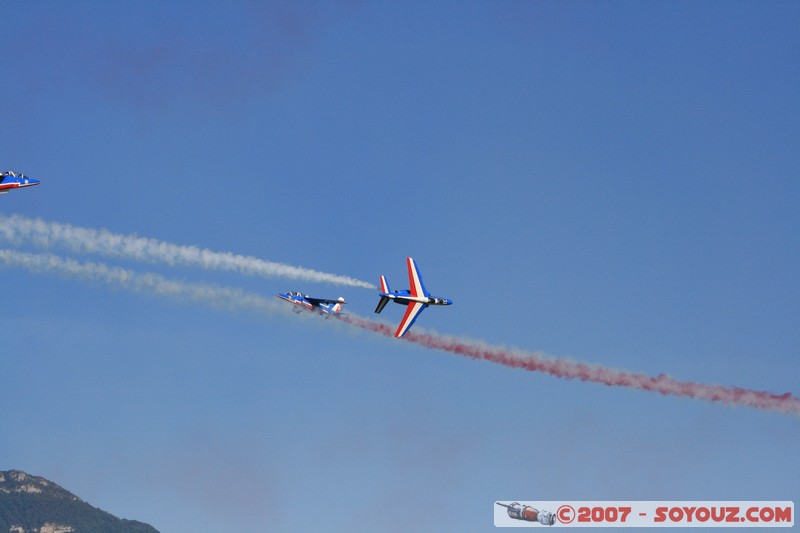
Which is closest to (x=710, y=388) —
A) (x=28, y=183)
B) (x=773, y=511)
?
(x=773, y=511)

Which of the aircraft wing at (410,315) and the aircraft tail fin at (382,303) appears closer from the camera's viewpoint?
the aircraft tail fin at (382,303)

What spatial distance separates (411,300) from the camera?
18350cm

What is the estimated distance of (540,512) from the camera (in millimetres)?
161750

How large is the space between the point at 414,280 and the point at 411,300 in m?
5.16

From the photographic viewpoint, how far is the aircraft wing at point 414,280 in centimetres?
18600

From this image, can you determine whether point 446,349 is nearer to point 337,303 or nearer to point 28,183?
point 337,303

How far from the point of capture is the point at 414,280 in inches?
7392

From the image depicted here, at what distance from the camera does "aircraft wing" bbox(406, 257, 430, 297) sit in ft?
610

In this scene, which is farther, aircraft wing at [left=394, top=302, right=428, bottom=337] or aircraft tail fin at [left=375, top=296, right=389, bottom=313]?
aircraft wing at [left=394, top=302, right=428, bottom=337]

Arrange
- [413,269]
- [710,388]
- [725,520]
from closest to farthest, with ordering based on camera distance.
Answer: [725,520], [710,388], [413,269]

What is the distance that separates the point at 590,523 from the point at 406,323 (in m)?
42.7

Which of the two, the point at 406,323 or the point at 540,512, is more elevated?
the point at 406,323

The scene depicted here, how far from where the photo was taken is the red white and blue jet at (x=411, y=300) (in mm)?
180000

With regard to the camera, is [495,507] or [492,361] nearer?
[495,507]
